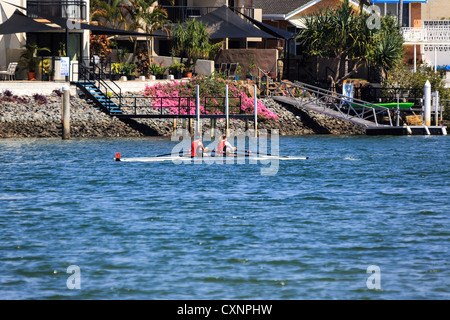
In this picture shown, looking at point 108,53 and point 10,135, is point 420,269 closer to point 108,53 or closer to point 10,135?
point 10,135

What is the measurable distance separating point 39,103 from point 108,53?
9.80 metres

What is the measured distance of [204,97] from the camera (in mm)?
58062

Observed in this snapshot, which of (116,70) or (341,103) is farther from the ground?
(116,70)

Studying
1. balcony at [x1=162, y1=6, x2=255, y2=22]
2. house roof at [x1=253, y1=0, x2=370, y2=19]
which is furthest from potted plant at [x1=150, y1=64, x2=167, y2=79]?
house roof at [x1=253, y1=0, x2=370, y2=19]

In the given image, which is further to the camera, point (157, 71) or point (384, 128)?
point (157, 71)

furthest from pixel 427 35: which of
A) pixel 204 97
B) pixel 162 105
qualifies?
pixel 162 105

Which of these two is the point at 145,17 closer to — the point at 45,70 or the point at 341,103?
the point at 45,70

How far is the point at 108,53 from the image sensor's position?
62094mm

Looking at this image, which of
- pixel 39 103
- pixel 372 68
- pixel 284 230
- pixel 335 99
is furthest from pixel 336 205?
pixel 372 68

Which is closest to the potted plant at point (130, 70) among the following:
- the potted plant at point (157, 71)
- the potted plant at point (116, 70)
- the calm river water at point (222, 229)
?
the potted plant at point (116, 70)

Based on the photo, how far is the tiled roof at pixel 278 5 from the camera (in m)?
74.9

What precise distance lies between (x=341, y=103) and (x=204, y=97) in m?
9.14

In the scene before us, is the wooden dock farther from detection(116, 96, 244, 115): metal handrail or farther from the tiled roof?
the tiled roof

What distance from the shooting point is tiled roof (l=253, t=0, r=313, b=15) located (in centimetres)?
7488
